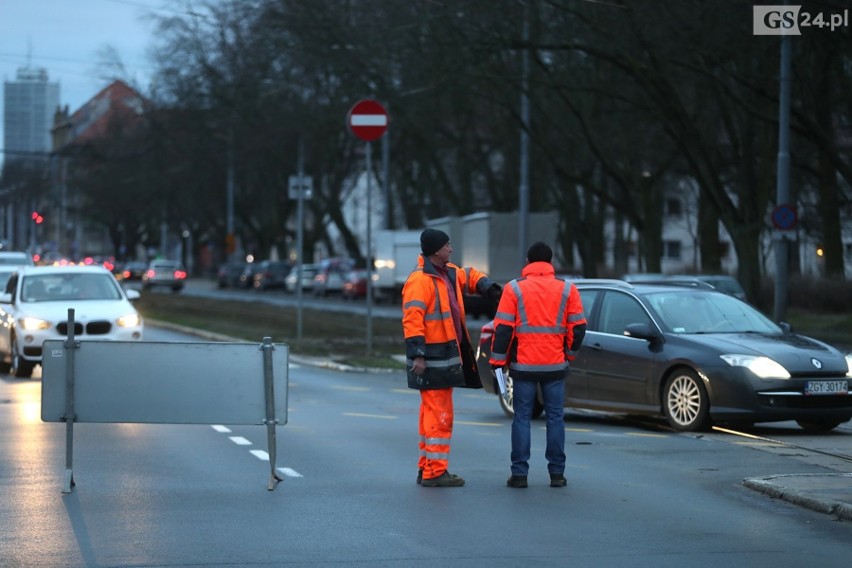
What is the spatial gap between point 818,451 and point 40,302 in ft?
42.7

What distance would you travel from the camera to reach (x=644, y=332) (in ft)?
50.1

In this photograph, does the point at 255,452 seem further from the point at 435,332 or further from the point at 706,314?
the point at 706,314

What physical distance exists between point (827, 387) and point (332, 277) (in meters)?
58.3

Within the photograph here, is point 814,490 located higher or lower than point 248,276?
lower

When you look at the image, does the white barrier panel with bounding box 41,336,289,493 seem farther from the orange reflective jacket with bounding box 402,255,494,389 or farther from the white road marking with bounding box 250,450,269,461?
the white road marking with bounding box 250,450,269,461

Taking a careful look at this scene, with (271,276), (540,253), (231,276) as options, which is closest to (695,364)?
(540,253)

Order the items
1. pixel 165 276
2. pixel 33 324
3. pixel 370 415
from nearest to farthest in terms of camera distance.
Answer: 1. pixel 370 415
2. pixel 33 324
3. pixel 165 276

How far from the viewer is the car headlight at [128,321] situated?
22281 millimetres

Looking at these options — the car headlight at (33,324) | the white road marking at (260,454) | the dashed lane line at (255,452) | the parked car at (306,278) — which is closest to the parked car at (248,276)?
the parked car at (306,278)

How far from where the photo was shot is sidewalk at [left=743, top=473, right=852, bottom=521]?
9.80 meters

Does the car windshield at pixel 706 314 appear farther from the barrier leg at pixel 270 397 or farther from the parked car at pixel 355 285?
the parked car at pixel 355 285

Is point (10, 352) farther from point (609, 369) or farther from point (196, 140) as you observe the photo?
point (196, 140)

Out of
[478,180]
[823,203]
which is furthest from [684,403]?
[478,180]

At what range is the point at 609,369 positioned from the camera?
51.3 feet
